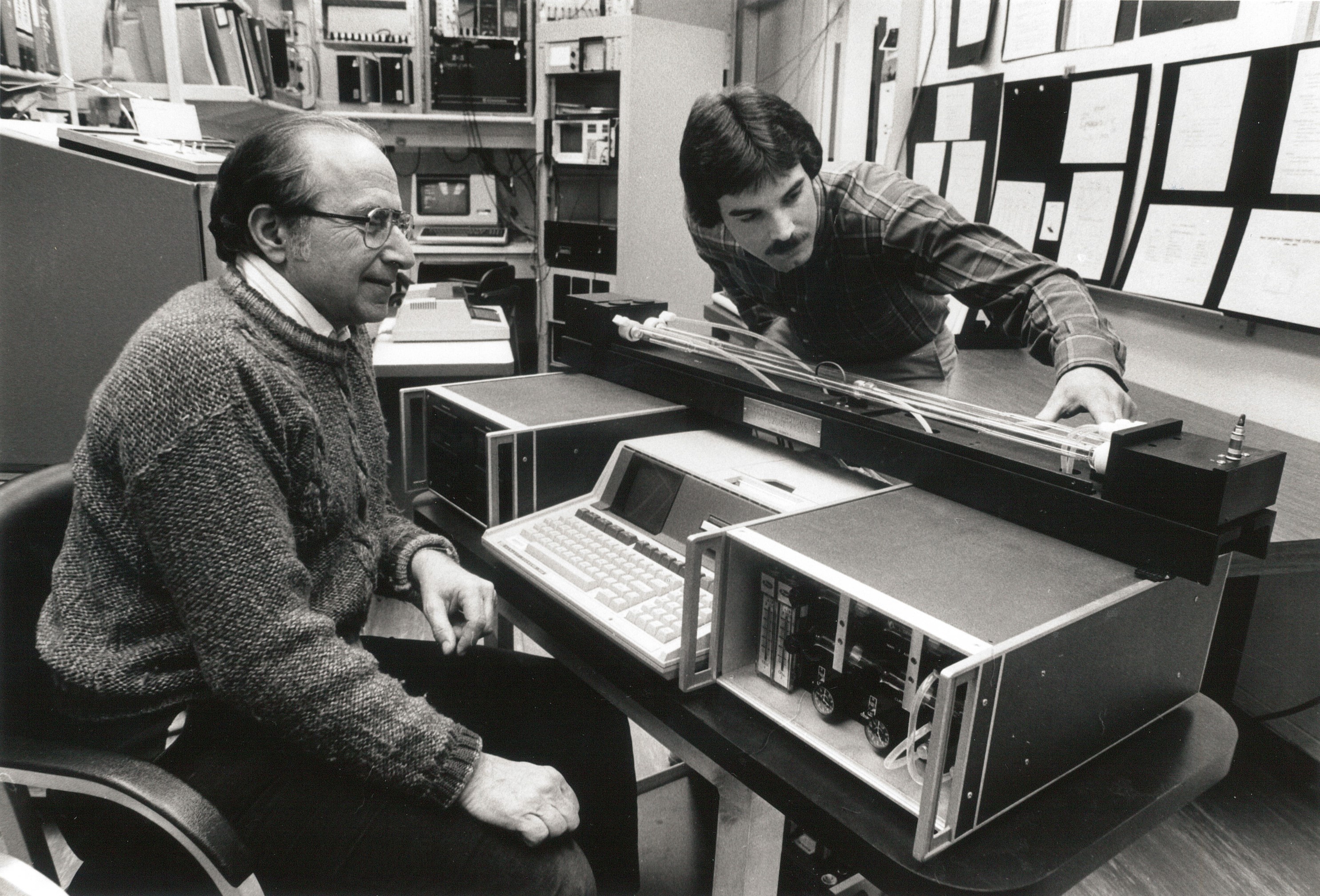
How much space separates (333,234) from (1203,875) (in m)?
1.83

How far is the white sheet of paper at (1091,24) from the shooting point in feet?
7.10

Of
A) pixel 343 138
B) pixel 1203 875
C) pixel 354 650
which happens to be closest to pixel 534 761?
pixel 354 650

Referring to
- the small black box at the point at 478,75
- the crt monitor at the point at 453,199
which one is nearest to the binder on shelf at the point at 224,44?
the small black box at the point at 478,75

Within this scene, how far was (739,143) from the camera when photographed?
4.63 ft

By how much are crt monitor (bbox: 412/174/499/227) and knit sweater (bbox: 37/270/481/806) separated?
11.9ft

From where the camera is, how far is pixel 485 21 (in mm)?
4211

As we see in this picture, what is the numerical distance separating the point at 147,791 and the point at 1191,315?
87.6 inches

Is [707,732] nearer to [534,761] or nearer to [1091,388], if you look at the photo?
[534,761]

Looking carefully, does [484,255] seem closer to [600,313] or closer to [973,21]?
[973,21]

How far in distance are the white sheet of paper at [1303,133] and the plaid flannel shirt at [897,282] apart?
0.71 metres

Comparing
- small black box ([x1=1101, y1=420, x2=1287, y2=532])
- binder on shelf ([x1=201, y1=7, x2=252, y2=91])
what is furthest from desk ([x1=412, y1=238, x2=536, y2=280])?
small black box ([x1=1101, y1=420, x2=1287, y2=532])

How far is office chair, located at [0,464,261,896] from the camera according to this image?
75cm

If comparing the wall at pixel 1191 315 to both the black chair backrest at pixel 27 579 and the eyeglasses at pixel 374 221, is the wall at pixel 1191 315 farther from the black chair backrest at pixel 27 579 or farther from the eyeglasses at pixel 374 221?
the black chair backrest at pixel 27 579

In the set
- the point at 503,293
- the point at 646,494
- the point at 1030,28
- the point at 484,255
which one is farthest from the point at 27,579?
the point at 484,255
